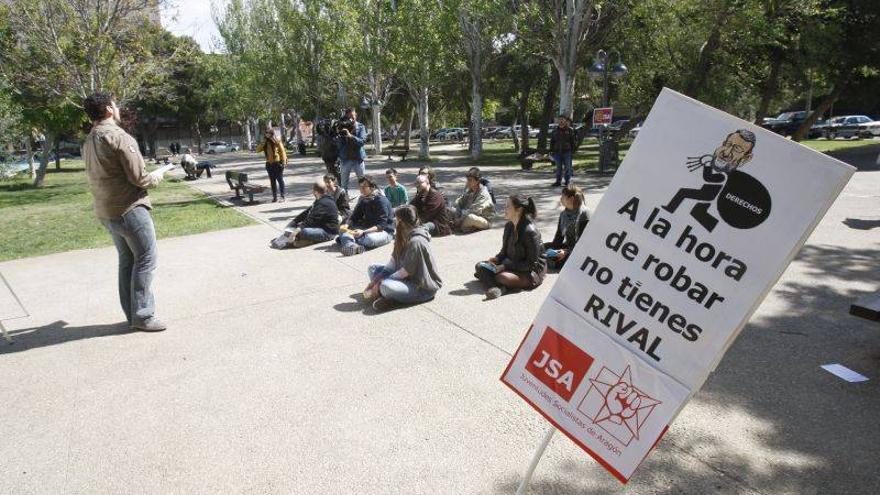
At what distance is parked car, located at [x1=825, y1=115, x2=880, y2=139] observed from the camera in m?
30.8

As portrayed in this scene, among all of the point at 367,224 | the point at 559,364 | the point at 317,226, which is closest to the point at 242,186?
the point at 317,226

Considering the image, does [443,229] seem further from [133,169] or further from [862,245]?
[862,245]

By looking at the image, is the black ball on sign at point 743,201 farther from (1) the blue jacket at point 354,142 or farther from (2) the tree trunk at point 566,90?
(2) the tree trunk at point 566,90

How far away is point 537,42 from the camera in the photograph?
1847cm

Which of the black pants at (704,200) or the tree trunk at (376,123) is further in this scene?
the tree trunk at (376,123)

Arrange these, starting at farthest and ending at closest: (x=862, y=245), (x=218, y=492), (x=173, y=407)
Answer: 1. (x=862, y=245)
2. (x=173, y=407)
3. (x=218, y=492)

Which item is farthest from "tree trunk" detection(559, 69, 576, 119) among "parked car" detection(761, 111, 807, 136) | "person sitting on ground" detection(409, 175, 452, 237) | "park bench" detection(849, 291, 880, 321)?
"parked car" detection(761, 111, 807, 136)

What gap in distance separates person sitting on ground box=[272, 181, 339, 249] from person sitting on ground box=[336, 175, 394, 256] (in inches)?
10.2

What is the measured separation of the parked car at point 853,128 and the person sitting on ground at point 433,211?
32487 millimetres

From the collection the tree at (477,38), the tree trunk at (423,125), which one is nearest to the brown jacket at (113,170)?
the tree at (477,38)

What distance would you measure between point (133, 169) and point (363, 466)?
3389 millimetres

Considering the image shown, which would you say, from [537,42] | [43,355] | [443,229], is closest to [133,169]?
[43,355]

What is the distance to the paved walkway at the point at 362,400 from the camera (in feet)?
10.2

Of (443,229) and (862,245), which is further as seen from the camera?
(443,229)
